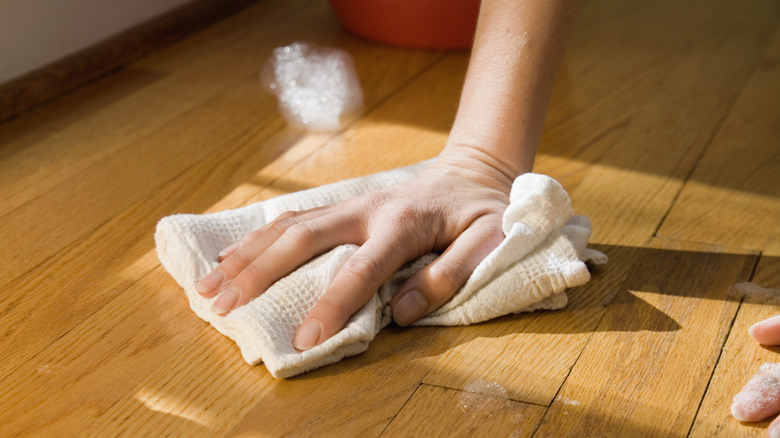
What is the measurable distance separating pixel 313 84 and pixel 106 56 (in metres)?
0.48

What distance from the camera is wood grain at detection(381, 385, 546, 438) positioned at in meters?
0.77

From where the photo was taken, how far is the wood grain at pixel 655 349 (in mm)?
780

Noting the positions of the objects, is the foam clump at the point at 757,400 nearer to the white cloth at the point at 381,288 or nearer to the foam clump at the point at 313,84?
the white cloth at the point at 381,288

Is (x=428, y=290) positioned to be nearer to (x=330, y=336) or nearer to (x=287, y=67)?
(x=330, y=336)

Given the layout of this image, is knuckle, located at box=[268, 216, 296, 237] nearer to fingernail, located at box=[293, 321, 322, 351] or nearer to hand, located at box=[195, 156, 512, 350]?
hand, located at box=[195, 156, 512, 350]

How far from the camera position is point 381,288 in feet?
3.11

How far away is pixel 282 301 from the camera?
89 cm

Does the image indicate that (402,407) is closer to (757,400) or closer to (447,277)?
(447,277)

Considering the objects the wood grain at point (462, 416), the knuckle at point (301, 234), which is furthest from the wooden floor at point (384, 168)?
the knuckle at point (301, 234)

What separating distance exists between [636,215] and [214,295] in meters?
0.60

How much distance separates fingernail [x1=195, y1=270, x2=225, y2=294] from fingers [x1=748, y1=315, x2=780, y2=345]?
578mm

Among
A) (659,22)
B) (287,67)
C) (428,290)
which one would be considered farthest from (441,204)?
(659,22)

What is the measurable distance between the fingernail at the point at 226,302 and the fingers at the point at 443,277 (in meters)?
0.17

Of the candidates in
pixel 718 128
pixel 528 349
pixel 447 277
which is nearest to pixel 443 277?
pixel 447 277
